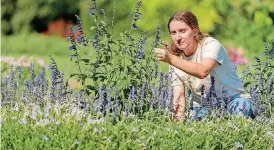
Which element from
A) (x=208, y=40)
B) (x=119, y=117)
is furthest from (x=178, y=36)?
(x=119, y=117)

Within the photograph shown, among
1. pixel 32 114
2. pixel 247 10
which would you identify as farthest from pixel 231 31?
pixel 32 114

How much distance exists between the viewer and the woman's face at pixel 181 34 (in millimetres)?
5395

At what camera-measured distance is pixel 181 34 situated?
5410 mm

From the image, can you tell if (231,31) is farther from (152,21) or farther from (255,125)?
(255,125)

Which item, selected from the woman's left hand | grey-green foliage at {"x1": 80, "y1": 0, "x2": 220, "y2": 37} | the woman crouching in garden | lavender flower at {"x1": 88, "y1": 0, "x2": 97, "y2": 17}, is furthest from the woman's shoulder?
grey-green foliage at {"x1": 80, "y1": 0, "x2": 220, "y2": 37}

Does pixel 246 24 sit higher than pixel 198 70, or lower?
higher

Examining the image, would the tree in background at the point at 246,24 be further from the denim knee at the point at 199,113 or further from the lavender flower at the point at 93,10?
the lavender flower at the point at 93,10

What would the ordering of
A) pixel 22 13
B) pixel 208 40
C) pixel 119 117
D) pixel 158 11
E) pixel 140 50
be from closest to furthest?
pixel 119 117 < pixel 140 50 < pixel 208 40 < pixel 158 11 < pixel 22 13

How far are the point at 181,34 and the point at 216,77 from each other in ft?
1.56

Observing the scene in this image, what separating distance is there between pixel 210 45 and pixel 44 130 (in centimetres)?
173

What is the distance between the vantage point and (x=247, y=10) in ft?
72.0

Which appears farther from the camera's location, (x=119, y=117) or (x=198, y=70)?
(x=198, y=70)

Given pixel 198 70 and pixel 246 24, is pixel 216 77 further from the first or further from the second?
pixel 246 24

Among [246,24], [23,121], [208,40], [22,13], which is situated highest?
[22,13]
